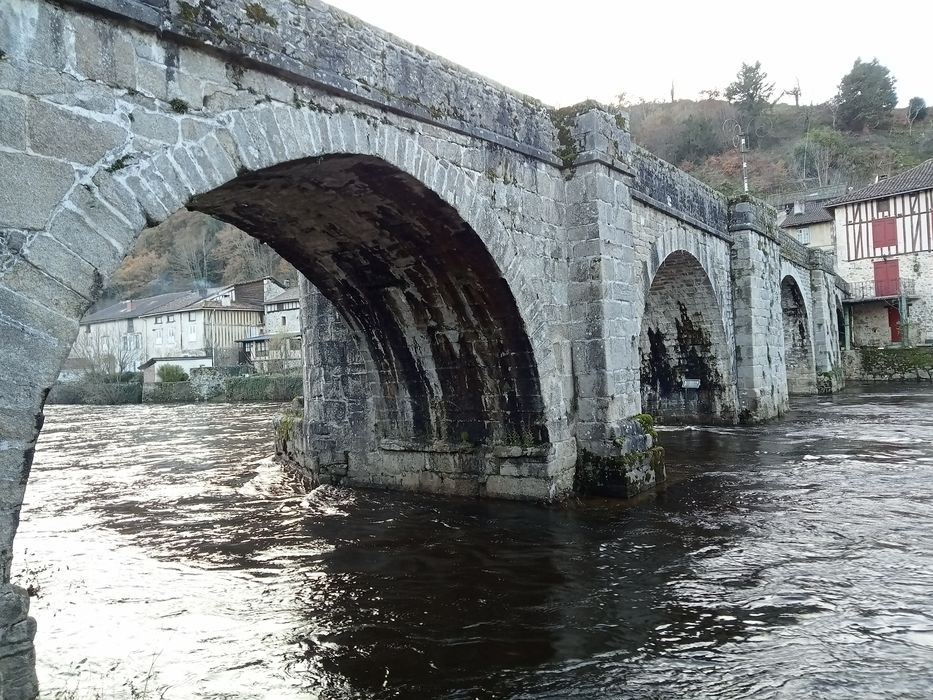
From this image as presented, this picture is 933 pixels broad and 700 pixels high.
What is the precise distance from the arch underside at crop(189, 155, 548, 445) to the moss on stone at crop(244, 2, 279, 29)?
3.01 feet

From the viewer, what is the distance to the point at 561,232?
25.1ft

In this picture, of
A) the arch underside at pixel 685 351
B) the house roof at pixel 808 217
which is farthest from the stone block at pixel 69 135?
the house roof at pixel 808 217

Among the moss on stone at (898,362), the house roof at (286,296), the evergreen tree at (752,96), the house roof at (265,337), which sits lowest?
the moss on stone at (898,362)

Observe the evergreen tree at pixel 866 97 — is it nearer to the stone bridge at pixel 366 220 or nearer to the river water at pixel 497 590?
the stone bridge at pixel 366 220

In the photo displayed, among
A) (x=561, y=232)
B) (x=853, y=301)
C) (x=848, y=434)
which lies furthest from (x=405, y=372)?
(x=853, y=301)

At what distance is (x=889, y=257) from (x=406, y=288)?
30304 millimetres

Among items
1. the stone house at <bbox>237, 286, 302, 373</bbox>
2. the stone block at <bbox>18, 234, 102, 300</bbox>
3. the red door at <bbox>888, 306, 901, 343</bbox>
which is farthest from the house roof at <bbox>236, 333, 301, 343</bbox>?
the stone block at <bbox>18, 234, 102, 300</bbox>

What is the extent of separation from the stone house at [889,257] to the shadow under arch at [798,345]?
9852 millimetres

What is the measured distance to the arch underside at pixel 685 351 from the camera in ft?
42.1

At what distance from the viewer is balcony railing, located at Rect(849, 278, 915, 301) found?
2967 cm

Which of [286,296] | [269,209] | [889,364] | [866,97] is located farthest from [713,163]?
[269,209]

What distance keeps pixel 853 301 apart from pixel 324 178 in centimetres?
3004

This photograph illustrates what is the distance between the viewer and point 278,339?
35531 mm

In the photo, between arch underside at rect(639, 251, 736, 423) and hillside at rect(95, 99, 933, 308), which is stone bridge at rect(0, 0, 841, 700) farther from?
hillside at rect(95, 99, 933, 308)
